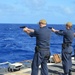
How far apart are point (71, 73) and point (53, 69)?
148cm

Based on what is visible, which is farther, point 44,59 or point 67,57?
point 67,57

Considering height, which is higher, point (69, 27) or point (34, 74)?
point (69, 27)

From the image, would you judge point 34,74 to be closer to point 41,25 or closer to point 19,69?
point 41,25

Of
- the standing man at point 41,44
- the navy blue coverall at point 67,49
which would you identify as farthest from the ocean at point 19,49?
the standing man at point 41,44

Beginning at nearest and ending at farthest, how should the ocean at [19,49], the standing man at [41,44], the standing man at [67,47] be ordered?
the standing man at [41,44] → the standing man at [67,47] → the ocean at [19,49]

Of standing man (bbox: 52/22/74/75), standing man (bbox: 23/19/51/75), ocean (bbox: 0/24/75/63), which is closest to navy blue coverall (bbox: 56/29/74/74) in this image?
standing man (bbox: 52/22/74/75)

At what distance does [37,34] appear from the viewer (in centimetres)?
1013

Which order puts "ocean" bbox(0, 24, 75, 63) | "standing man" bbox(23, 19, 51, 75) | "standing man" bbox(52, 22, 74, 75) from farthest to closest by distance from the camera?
1. "ocean" bbox(0, 24, 75, 63)
2. "standing man" bbox(52, 22, 74, 75)
3. "standing man" bbox(23, 19, 51, 75)

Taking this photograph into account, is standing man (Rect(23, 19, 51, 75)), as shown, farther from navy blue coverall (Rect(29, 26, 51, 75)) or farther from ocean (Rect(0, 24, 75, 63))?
ocean (Rect(0, 24, 75, 63))

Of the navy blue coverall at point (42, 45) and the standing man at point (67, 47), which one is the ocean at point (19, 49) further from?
the navy blue coverall at point (42, 45)

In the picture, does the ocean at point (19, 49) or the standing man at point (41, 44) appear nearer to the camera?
the standing man at point (41, 44)

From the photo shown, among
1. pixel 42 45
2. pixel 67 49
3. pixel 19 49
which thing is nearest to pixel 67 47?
pixel 67 49

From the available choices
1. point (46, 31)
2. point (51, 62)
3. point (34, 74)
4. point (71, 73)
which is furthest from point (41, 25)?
point (51, 62)

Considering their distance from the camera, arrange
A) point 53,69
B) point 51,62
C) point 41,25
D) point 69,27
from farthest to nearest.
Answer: point 51,62 < point 53,69 < point 69,27 < point 41,25
